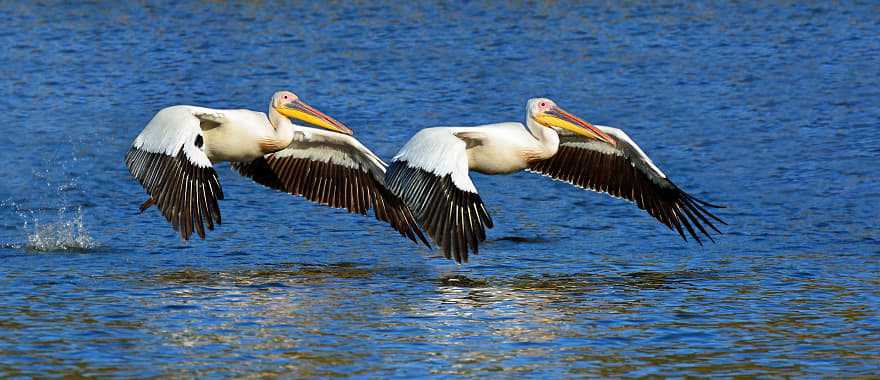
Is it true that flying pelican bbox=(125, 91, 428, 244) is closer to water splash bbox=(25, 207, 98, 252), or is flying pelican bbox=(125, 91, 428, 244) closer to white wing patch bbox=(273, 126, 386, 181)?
white wing patch bbox=(273, 126, 386, 181)

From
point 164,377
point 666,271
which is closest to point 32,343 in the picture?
point 164,377

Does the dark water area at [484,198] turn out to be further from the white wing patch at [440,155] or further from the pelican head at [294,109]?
the pelican head at [294,109]

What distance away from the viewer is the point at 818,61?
17.9 m

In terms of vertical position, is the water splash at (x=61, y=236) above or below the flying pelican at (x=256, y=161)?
below

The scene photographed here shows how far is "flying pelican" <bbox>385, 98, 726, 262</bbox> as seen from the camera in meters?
9.45

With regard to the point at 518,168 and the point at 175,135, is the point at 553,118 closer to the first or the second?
the point at 518,168

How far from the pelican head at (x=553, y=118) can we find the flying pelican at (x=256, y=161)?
114cm

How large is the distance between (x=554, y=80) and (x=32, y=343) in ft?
33.9

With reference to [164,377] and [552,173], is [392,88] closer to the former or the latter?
[552,173]

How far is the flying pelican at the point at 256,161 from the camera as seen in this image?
9.55 meters

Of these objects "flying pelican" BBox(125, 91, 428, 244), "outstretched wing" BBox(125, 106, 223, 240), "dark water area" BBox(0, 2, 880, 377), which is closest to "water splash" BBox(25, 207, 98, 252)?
"dark water area" BBox(0, 2, 880, 377)

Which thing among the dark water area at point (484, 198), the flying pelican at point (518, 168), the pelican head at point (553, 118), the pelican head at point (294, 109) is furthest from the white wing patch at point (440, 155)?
the pelican head at point (294, 109)

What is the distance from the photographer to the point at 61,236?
11203 millimetres

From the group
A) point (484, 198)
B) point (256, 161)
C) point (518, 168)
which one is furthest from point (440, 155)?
point (484, 198)
